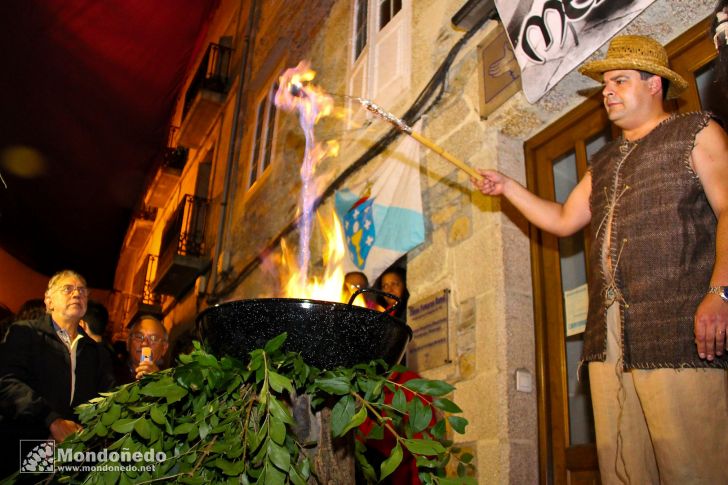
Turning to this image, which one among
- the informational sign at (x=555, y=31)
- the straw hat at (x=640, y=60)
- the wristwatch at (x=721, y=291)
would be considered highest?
the informational sign at (x=555, y=31)

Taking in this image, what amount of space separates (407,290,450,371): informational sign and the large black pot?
234cm

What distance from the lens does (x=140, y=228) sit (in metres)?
19.4

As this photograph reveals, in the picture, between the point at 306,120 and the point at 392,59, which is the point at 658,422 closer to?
the point at 392,59

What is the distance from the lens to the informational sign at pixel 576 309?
360 centimetres

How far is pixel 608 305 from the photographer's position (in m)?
2.25

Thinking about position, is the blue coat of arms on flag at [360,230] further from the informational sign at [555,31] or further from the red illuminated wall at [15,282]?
the red illuminated wall at [15,282]

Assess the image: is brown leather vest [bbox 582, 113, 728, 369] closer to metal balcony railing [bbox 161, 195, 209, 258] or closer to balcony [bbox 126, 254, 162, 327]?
metal balcony railing [bbox 161, 195, 209, 258]

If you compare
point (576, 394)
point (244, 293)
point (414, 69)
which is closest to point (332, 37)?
point (414, 69)

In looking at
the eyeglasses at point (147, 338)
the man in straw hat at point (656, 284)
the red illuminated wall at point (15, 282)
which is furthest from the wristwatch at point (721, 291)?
the red illuminated wall at point (15, 282)

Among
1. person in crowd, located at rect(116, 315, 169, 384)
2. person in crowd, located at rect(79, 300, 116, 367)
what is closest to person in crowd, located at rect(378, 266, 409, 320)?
person in crowd, located at rect(116, 315, 169, 384)

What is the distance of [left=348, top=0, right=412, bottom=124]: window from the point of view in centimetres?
570

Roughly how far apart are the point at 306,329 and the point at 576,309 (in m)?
2.49

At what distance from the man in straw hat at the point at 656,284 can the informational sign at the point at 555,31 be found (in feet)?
2.77

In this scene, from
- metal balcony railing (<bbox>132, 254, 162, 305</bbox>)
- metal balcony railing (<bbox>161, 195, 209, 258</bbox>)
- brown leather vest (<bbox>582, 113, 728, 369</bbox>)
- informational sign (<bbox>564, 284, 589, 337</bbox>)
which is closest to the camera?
brown leather vest (<bbox>582, 113, 728, 369</bbox>)
